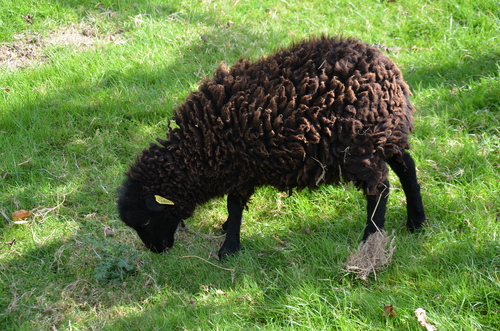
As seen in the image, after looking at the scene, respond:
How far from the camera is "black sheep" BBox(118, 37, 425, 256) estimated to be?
3.88 metres

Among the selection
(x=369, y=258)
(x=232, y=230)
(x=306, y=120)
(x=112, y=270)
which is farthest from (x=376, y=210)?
(x=112, y=270)

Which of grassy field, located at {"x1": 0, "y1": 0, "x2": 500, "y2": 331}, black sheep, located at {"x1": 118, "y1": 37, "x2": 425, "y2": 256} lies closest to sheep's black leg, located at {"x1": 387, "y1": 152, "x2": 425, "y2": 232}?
black sheep, located at {"x1": 118, "y1": 37, "x2": 425, "y2": 256}

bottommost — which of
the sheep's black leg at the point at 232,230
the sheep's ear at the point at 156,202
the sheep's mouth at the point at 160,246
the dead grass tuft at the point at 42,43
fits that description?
the sheep's mouth at the point at 160,246

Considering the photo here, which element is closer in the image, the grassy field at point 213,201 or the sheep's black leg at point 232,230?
the grassy field at point 213,201

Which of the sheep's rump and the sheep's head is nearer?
the sheep's rump

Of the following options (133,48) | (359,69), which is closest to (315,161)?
(359,69)

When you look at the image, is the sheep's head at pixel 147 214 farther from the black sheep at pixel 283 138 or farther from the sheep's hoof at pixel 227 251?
the sheep's hoof at pixel 227 251

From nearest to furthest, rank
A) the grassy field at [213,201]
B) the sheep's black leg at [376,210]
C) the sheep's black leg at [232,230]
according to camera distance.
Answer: the grassy field at [213,201], the sheep's black leg at [376,210], the sheep's black leg at [232,230]

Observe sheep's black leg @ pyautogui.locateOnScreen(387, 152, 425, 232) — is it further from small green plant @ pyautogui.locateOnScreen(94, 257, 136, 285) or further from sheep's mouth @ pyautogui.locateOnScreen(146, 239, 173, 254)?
small green plant @ pyautogui.locateOnScreen(94, 257, 136, 285)

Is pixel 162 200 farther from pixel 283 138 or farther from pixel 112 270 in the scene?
pixel 283 138

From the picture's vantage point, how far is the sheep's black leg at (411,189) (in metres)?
4.30

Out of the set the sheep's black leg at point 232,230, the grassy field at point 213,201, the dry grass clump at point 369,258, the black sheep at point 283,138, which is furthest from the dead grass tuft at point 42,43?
the dry grass clump at point 369,258

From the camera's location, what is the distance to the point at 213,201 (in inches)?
211

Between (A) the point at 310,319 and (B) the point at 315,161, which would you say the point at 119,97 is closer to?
(B) the point at 315,161
